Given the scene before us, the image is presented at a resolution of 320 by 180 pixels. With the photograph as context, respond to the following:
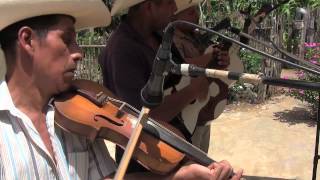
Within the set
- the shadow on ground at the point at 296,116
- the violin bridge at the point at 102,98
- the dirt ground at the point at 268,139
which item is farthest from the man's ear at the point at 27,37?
the shadow on ground at the point at 296,116

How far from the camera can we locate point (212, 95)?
9.23 feet

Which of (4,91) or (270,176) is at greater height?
(4,91)

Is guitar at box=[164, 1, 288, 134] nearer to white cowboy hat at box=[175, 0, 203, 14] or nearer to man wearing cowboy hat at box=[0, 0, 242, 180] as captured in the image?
white cowboy hat at box=[175, 0, 203, 14]

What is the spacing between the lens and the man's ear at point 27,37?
5.10 feet

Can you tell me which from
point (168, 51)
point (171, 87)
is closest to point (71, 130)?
point (168, 51)

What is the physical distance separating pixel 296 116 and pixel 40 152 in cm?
531

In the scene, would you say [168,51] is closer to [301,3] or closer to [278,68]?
[278,68]

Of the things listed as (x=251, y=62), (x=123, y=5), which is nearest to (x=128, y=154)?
(x=123, y=5)

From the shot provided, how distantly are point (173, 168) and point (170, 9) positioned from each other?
0.91 meters

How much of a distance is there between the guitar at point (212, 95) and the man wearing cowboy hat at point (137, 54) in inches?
3.9

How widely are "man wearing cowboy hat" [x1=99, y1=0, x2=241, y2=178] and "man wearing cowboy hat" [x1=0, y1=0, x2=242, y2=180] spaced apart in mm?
520

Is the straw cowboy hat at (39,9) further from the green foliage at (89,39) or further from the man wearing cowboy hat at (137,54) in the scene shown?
the green foliage at (89,39)

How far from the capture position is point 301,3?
9.23 metres

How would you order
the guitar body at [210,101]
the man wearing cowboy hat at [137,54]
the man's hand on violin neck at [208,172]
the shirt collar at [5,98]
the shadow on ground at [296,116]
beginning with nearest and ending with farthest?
the man's hand on violin neck at [208,172]
the shirt collar at [5,98]
the man wearing cowboy hat at [137,54]
the guitar body at [210,101]
the shadow on ground at [296,116]
